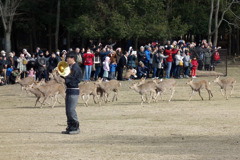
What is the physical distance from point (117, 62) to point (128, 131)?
19.3m

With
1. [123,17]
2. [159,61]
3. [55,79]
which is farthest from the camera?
[123,17]

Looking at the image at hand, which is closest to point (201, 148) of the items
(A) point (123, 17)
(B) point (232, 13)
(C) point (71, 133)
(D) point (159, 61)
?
(C) point (71, 133)

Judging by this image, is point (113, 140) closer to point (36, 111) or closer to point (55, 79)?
point (36, 111)

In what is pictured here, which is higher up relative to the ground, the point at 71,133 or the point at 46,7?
the point at 46,7

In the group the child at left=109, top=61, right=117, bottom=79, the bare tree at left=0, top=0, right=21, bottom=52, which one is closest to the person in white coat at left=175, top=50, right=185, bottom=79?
the child at left=109, top=61, right=117, bottom=79

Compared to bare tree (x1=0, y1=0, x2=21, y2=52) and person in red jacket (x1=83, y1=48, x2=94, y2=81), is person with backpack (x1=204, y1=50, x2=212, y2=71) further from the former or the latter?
bare tree (x1=0, y1=0, x2=21, y2=52)

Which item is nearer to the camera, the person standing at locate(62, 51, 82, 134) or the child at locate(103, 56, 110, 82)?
the person standing at locate(62, 51, 82, 134)

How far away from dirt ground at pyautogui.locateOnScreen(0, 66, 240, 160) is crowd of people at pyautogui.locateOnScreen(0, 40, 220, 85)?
29.9 feet

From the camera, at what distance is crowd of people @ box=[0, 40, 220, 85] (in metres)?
31.6

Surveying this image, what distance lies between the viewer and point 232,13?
47625 mm

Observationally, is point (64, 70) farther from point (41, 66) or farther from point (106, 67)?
point (41, 66)

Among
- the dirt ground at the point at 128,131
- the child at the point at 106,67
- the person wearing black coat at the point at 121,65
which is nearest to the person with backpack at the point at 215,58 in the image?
the person wearing black coat at the point at 121,65

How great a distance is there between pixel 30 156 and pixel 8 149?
3.62ft

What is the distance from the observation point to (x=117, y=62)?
33281 mm
